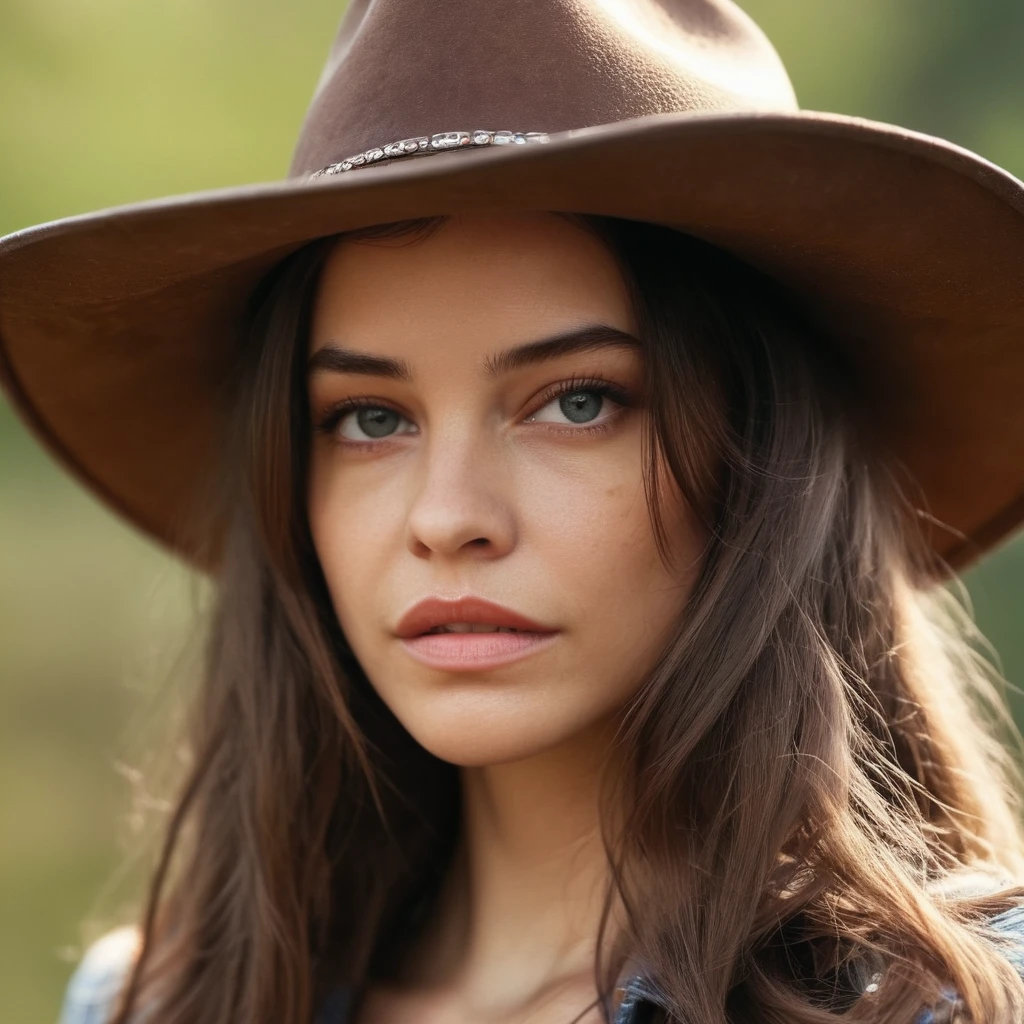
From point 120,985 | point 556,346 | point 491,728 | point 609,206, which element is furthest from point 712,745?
point 120,985

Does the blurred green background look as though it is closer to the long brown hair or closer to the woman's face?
the long brown hair

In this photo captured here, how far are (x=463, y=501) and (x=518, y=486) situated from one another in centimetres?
8

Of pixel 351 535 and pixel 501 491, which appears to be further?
pixel 351 535

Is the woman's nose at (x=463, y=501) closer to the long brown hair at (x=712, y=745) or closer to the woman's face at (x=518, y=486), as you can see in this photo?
the woman's face at (x=518, y=486)

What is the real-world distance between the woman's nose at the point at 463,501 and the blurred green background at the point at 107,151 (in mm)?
2689

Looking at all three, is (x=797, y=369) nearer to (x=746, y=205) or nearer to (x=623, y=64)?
(x=746, y=205)

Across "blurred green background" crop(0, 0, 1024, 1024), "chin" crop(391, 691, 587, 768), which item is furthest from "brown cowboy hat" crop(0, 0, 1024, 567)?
"blurred green background" crop(0, 0, 1024, 1024)

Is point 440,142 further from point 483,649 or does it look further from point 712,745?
point 712,745

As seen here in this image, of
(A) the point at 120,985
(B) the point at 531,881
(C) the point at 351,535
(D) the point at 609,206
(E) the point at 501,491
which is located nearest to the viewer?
(D) the point at 609,206

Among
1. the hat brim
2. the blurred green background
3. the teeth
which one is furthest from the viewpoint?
the blurred green background

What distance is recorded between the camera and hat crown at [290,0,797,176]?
1466 millimetres

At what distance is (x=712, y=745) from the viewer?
1565 millimetres

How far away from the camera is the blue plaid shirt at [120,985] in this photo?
1491mm

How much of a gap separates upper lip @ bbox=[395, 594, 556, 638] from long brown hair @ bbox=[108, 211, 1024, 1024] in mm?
179
